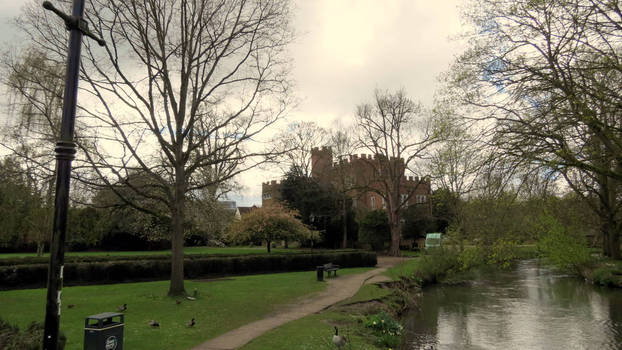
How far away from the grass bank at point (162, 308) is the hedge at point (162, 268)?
6.43ft

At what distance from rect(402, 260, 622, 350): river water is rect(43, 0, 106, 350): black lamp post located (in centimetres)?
975

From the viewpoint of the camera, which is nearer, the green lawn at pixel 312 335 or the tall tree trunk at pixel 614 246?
the green lawn at pixel 312 335

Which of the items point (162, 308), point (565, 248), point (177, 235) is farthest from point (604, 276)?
point (162, 308)

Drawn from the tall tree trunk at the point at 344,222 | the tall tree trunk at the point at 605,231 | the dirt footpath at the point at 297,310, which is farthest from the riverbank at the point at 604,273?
the tall tree trunk at the point at 344,222

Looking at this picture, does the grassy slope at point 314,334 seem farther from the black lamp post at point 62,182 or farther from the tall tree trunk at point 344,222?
the tall tree trunk at point 344,222

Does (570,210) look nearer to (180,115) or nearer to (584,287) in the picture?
(584,287)

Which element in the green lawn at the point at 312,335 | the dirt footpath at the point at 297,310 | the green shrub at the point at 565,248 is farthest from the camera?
the green shrub at the point at 565,248

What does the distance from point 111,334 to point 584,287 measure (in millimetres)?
26931

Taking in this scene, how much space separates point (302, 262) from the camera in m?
29.8

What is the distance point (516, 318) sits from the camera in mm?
16219

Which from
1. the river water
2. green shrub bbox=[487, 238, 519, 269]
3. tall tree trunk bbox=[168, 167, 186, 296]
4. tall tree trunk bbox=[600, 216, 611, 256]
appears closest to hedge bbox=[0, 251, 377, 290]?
tall tree trunk bbox=[168, 167, 186, 296]

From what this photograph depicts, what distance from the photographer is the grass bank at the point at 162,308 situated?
10094mm

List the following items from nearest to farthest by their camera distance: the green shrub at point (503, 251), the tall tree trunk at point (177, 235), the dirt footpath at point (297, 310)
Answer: the dirt footpath at point (297, 310) → the green shrub at point (503, 251) → the tall tree trunk at point (177, 235)

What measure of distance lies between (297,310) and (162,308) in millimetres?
4370
